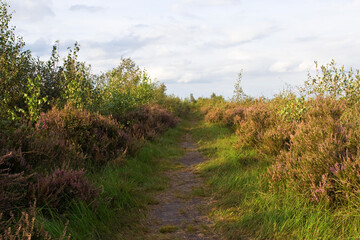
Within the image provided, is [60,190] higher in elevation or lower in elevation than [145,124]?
lower

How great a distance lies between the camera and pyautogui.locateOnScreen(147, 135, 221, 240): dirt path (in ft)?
14.4

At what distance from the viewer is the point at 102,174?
600 cm

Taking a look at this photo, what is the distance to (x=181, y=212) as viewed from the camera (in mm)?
5254

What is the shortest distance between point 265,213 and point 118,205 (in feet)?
9.05

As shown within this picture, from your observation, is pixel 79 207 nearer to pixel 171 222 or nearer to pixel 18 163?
pixel 18 163

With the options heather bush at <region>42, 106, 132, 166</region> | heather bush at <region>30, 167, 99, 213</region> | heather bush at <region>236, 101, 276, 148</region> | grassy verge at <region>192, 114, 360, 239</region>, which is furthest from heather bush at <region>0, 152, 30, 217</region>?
heather bush at <region>236, 101, 276, 148</region>

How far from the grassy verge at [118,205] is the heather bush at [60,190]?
0.48ft

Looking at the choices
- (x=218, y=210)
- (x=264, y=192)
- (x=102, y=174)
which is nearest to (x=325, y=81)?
(x=264, y=192)

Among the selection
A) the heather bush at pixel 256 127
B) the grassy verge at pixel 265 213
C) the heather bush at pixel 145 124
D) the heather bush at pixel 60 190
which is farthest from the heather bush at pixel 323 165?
the heather bush at pixel 145 124

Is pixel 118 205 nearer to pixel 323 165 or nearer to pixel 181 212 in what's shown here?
pixel 181 212

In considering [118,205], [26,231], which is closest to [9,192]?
[26,231]

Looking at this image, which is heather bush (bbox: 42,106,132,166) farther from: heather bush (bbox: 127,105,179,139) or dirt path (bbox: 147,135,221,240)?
heather bush (bbox: 127,105,179,139)

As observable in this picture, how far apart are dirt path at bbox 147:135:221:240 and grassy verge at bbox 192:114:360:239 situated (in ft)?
0.95

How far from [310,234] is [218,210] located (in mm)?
1897
